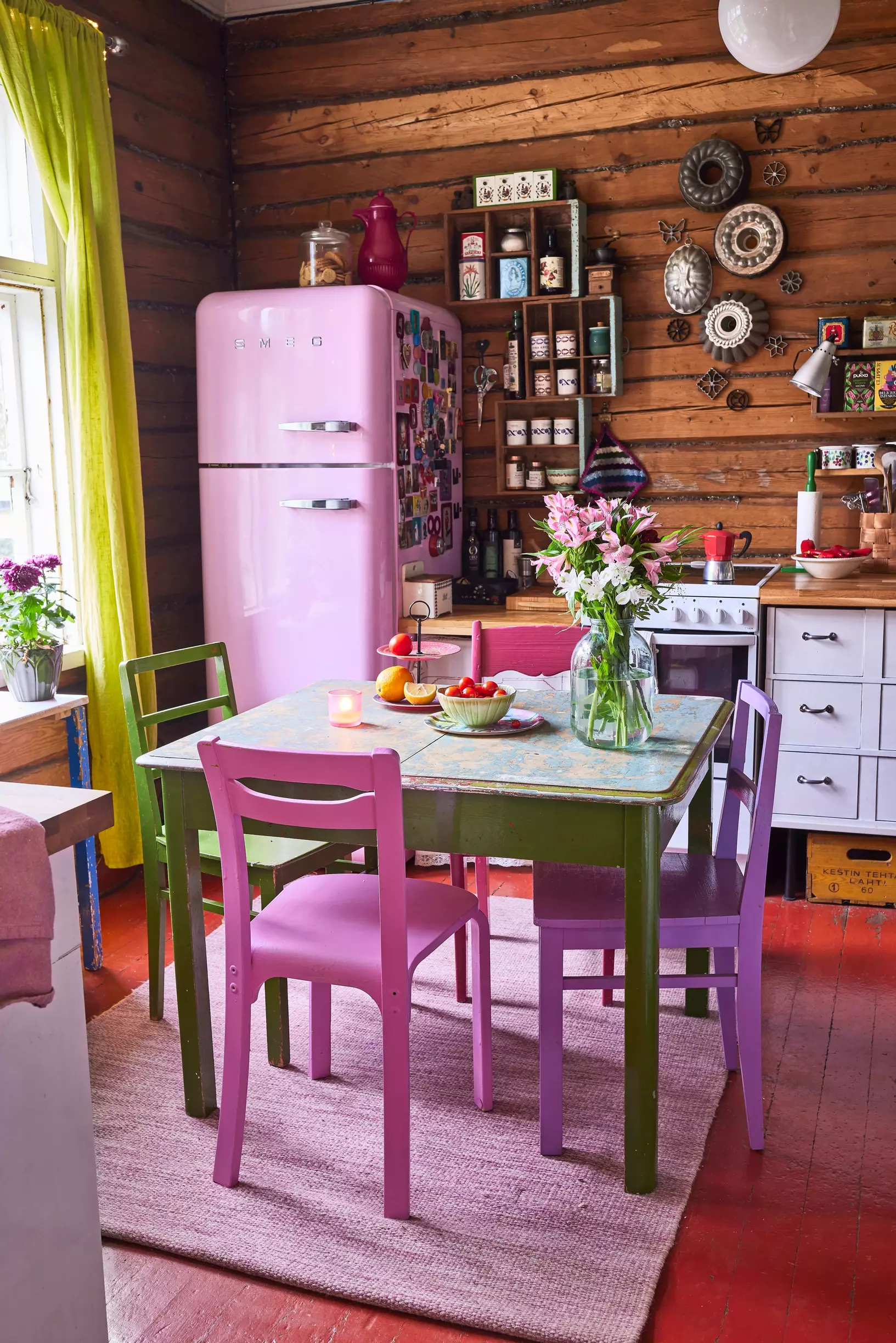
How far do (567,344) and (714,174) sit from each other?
0.73 meters

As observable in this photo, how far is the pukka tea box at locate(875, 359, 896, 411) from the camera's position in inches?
152

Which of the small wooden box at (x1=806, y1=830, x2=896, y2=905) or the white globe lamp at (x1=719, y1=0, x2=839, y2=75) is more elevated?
the white globe lamp at (x1=719, y1=0, x2=839, y2=75)

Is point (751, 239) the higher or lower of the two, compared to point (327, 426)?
higher

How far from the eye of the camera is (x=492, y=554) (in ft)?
14.4

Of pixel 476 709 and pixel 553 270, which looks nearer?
pixel 476 709

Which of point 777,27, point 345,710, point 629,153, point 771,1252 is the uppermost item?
point 629,153

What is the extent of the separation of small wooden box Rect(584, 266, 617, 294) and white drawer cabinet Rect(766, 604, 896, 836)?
1.29 meters

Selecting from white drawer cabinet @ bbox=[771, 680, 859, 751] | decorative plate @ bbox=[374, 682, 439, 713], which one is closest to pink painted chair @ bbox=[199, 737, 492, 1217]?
decorative plate @ bbox=[374, 682, 439, 713]

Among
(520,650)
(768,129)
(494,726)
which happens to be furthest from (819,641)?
(768,129)

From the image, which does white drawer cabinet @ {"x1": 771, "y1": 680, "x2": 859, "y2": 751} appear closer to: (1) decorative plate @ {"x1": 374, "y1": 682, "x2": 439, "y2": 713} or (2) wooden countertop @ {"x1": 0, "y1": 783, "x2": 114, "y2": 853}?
(1) decorative plate @ {"x1": 374, "y1": 682, "x2": 439, "y2": 713}

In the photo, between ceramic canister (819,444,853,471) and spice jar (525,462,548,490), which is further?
spice jar (525,462,548,490)

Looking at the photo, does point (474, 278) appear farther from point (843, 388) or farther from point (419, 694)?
point (419, 694)

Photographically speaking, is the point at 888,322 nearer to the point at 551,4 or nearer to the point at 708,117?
the point at 708,117

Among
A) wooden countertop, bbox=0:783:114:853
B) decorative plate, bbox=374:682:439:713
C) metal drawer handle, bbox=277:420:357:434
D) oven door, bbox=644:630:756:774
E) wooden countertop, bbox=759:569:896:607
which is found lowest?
oven door, bbox=644:630:756:774
